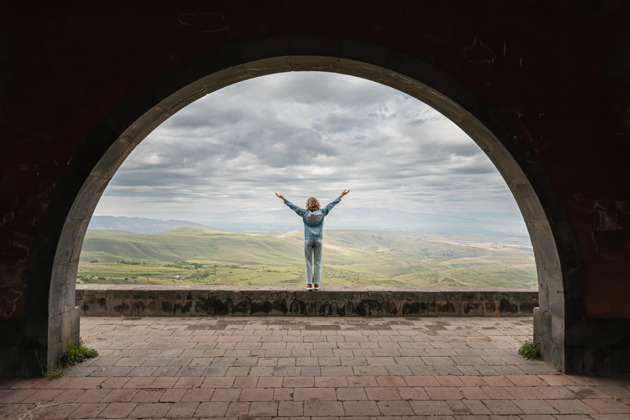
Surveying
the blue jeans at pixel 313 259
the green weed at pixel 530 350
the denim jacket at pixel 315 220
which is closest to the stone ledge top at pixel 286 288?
the blue jeans at pixel 313 259

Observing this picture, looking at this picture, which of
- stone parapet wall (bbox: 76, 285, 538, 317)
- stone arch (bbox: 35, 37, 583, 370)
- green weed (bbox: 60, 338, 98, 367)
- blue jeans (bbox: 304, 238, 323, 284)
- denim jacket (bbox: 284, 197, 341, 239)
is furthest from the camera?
denim jacket (bbox: 284, 197, 341, 239)

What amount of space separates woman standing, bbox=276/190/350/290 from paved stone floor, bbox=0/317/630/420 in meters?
1.32

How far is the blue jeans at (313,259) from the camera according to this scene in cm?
615

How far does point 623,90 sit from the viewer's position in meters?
3.62

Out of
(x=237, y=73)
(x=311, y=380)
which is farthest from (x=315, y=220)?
(x=311, y=380)

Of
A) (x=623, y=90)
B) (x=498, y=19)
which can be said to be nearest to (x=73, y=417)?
(x=498, y=19)

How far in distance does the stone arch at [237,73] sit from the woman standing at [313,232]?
2.76 metres

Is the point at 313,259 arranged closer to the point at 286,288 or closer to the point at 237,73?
the point at 286,288

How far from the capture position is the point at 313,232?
6.27 metres

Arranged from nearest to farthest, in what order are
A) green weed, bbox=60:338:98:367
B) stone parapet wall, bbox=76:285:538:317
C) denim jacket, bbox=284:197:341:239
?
green weed, bbox=60:338:98:367 < stone parapet wall, bbox=76:285:538:317 < denim jacket, bbox=284:197:341:239

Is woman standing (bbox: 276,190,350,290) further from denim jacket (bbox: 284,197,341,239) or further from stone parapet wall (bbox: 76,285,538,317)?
stone parapet wall (bbox: 76,285,538,317)

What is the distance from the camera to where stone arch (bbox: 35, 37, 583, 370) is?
361cm

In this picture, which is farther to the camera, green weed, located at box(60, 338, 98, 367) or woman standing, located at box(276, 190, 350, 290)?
woman standing, located at box(276, 190, 350, 290)

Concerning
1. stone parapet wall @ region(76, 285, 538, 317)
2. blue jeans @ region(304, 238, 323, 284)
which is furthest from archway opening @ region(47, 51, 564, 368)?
blue jeans @ region(304, 238, 323, 284)
